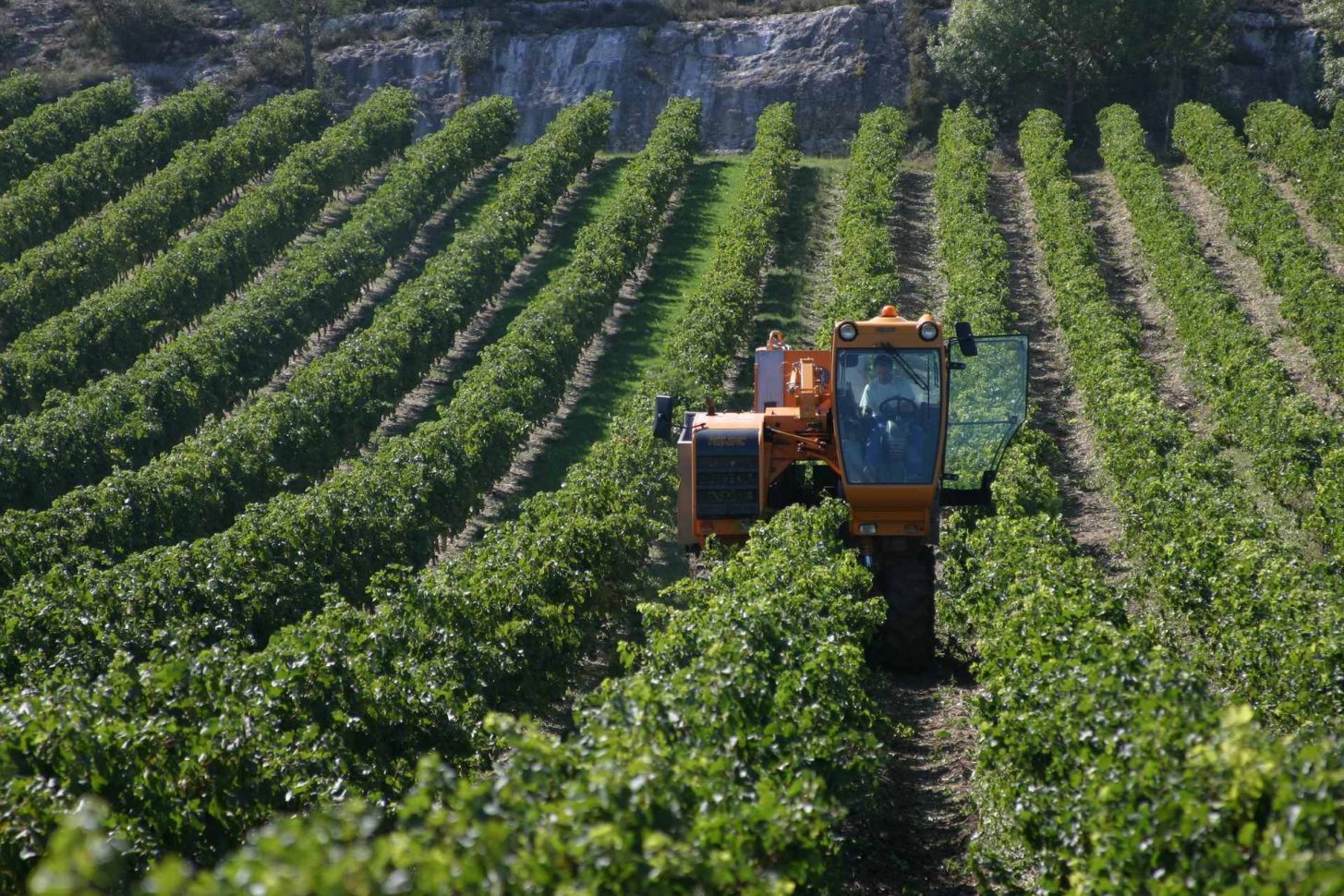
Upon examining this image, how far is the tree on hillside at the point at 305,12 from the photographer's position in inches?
1951

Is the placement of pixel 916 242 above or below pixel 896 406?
below

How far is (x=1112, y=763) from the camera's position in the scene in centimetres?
804

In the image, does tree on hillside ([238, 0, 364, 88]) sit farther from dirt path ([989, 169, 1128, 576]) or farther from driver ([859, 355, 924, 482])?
driver ([859, 355, 924, 482])

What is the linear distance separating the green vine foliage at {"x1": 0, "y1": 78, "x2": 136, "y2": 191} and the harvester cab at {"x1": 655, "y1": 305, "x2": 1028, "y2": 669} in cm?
3017

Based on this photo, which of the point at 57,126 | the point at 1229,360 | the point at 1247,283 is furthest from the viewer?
the point at 57,126

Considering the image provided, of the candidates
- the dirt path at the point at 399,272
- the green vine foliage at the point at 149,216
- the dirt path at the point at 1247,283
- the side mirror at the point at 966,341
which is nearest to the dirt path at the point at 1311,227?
the dirt path at the point at 1247,283

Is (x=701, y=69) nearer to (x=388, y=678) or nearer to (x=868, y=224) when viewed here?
(x=868, y=224)

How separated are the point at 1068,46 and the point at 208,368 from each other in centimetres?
3076

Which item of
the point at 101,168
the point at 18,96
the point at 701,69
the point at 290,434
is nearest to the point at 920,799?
the point at 290,434

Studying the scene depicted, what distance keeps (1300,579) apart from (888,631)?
12.4 feet

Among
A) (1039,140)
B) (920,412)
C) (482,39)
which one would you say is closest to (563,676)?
(920,412)

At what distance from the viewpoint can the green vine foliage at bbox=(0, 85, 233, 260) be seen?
113ft

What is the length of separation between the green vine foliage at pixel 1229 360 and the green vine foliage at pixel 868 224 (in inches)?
217

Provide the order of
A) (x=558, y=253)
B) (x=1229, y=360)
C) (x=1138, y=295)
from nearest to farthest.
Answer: (x=1229, y=360)
(x=1138, y=295)
(x=558, y=253)
